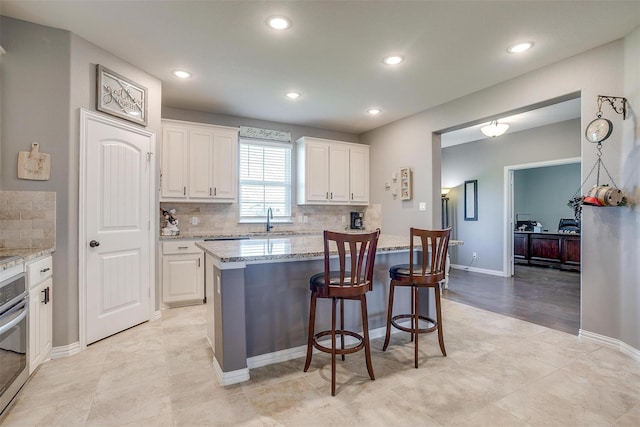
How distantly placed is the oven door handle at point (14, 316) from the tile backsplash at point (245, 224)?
1.86 m

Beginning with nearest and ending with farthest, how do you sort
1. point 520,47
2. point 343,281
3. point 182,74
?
point 343,281, point 520,47, point 182,74

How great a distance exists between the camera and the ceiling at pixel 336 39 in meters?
2.33

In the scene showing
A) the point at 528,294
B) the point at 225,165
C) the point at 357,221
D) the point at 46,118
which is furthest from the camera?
the point at 357,221

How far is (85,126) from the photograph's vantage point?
274cm

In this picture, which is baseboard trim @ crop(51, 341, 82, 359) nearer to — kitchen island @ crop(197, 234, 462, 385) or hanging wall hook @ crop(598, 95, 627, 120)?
kitchen island @ crop(197, 234, 462, 385)

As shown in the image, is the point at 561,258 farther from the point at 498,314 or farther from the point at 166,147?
the point at 166,147

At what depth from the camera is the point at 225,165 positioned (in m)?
4.51

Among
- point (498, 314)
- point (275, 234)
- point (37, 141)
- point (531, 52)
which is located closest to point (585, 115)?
point (531, 52)

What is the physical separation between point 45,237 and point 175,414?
1804mm

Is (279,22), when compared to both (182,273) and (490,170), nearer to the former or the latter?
(182,273)

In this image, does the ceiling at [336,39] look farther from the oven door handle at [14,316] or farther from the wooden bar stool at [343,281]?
the oven door handle at [14,316]

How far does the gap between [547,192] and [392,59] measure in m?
7.16

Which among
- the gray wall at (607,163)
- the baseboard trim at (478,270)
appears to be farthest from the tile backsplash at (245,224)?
the gray wall at (607,163)

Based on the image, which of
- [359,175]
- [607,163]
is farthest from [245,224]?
[607,163]
